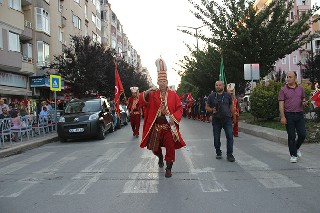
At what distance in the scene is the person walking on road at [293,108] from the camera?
784 cm

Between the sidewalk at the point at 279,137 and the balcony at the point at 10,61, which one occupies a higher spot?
the balcony at the point at 10,61

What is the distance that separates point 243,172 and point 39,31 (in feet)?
87.7

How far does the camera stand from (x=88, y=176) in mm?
7105

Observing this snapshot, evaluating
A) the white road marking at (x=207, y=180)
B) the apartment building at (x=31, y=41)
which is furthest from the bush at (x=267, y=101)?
the apartment building at (x=31, y=41)

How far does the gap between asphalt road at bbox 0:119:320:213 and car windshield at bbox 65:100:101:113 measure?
6.32m

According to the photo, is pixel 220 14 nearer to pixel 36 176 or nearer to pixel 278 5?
pixel 278 5

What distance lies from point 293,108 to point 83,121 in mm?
8903

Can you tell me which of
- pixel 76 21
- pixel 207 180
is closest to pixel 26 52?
pixel 76 21

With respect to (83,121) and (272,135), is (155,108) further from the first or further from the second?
(83,121)

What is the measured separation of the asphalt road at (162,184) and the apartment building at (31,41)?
17.4 meters

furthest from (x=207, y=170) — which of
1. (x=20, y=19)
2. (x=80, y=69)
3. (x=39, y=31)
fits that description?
(x=39, y=31)

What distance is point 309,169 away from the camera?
7129 millimetres

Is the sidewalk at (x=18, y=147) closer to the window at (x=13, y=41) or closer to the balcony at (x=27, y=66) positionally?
the window at (x=13, y=41)

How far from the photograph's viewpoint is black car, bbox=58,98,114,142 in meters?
14.6
